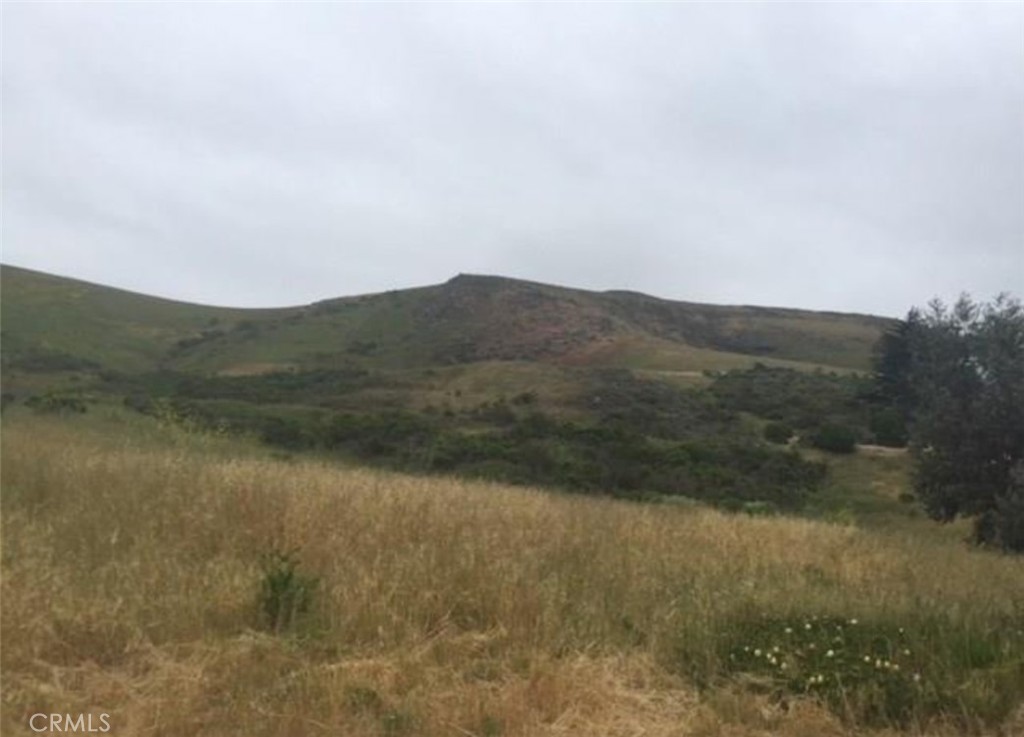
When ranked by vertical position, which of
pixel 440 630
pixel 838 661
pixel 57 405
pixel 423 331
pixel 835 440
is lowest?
pixel 57 405

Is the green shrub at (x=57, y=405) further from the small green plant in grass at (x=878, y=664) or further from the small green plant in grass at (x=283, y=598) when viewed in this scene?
the small green plant in grass at (x=878, y=664)

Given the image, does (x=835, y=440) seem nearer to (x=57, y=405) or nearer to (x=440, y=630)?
(x=57, y=405)

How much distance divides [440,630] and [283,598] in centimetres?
92

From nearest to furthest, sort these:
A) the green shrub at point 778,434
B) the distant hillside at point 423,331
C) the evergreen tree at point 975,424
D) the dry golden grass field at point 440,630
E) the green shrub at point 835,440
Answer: the dry golden grass field at point 440,630, the evergreen tree at point 975,424, the green shrub at point 835,440, the green shrub at point 778,434, the distant hillside at point 423,331

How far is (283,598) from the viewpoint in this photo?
20.0 feet

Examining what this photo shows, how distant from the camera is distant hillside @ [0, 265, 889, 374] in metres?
67.4

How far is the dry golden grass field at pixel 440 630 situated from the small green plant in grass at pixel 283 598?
0.04 feet

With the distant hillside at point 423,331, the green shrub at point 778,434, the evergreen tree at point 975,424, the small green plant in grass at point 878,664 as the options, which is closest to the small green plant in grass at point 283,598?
the small green plant in grass at point 878,664

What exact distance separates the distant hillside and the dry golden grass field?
166 ft

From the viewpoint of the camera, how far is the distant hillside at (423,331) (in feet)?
221

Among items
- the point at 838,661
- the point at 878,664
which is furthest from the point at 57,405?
the point at 878,664

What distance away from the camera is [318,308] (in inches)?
3514

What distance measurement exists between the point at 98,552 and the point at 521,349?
63.0 meters

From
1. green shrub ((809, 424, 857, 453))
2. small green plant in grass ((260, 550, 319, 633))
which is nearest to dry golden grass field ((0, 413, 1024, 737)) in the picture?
small green plant in grass ((260, 550, 319, 633))
